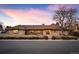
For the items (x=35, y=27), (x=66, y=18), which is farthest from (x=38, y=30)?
(x=66, y=18)

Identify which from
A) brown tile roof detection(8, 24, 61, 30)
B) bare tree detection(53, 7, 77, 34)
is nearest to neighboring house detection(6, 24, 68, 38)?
brown tile roof detection(8, 24, 61, 30)

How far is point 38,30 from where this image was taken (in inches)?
209

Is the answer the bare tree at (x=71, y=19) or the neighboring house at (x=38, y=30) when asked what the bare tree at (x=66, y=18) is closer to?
the bare tree at (x=71, y=19)

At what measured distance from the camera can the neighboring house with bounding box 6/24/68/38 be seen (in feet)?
17.4

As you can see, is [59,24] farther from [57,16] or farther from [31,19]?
[31,19]

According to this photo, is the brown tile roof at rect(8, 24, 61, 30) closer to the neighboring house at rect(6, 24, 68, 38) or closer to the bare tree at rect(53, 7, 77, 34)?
the neighboring house at rect(6, 24, 68, 38)

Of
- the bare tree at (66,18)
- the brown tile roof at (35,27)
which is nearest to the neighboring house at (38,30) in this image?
the brown tile roof at (35,27)

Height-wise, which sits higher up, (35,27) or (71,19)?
(71,19)

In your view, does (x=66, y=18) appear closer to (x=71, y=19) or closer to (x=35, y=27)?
(x=71, y=19)

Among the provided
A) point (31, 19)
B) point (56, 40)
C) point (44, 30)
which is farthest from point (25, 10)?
point (56, 40)

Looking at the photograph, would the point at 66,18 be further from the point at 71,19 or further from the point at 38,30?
the point at 38,30

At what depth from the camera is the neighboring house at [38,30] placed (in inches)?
208

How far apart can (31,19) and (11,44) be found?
0.68m
